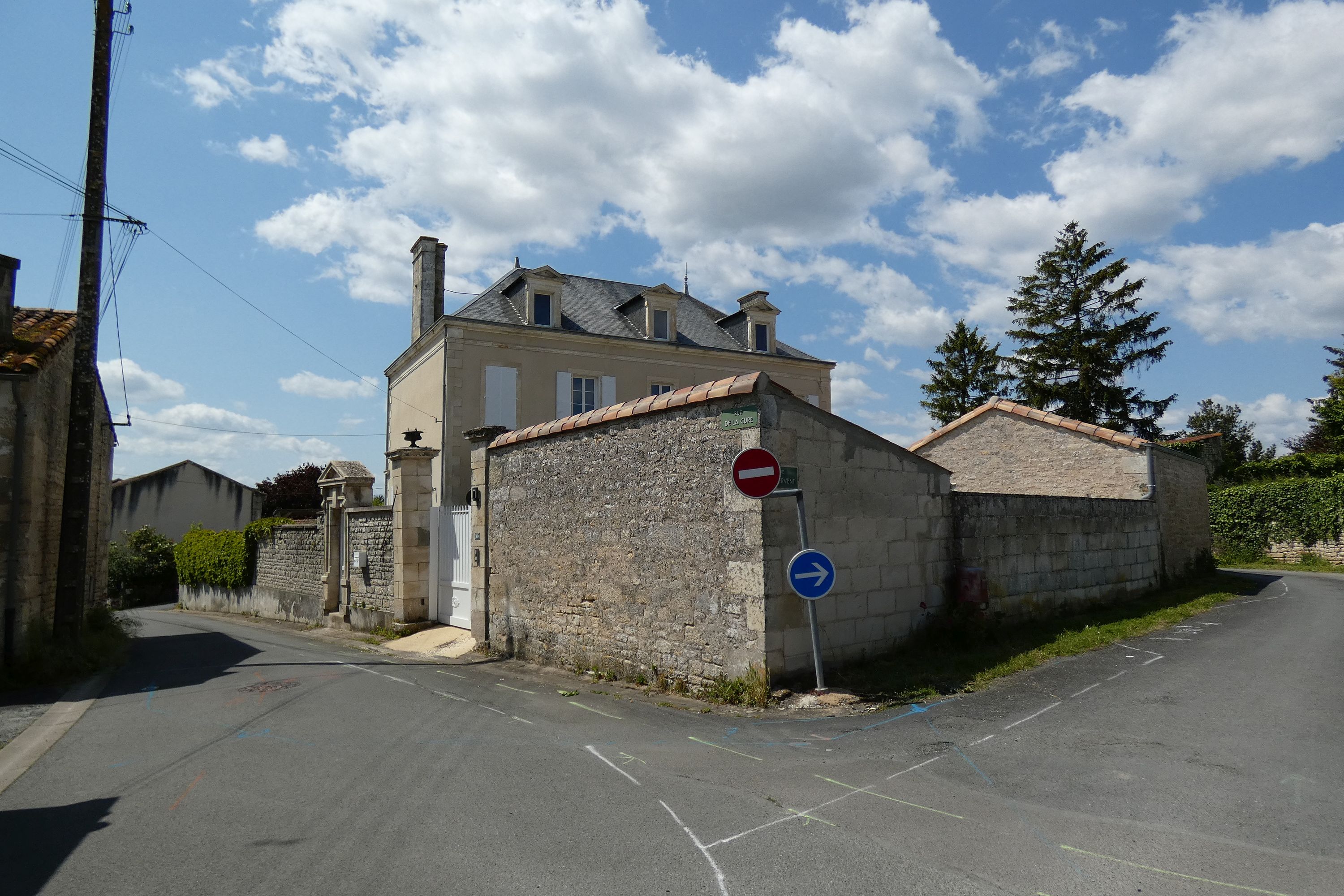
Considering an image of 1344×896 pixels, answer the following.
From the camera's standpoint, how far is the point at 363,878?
3.61m

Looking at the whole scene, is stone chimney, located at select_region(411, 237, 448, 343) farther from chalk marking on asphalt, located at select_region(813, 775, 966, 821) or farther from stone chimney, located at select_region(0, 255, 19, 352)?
chalk marking on asphalt, located at select_region(813, 775, 966, 821)

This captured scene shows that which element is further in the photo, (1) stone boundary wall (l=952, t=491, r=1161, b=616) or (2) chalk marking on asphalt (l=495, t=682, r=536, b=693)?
(1) stone boundary wall (l=952, t=491, r=1161, b=616)

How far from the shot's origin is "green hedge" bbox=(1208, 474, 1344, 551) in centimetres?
2123

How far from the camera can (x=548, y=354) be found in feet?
79.6

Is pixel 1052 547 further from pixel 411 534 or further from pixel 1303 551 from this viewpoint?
pixel 1303 551

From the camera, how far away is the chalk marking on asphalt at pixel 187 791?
4680mm

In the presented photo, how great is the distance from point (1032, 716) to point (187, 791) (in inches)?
242

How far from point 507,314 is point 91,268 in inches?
556

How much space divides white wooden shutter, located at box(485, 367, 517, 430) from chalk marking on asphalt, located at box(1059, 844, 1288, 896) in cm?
2058

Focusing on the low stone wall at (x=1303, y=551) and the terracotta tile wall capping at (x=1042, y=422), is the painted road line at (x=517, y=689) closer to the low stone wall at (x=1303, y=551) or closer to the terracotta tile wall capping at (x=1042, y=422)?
the terracotta tile wall capping at (x=1042, y=422)

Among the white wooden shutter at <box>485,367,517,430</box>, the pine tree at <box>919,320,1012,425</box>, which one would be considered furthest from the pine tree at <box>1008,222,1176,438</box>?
the white wooden shutter at <box>485,367,517,430</box>

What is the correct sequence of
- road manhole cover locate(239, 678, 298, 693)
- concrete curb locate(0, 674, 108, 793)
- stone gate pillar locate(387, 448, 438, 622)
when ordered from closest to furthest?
concrete curb locate(0, 674, 108, 793) < road manhole cover locate(239, 678, 298, 693) < stone gate pillar locate(387, 448, 438, 622)

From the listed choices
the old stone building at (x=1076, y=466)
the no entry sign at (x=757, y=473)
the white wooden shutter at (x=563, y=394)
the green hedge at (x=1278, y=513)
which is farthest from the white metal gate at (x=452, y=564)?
the green hedge at (x=1278, y=513)

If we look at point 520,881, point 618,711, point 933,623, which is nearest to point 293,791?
point 520,881
